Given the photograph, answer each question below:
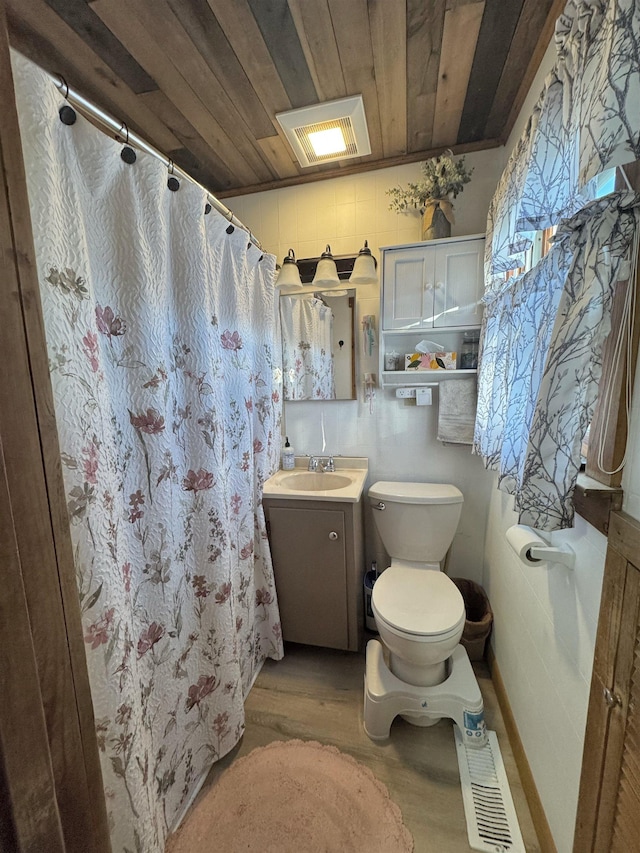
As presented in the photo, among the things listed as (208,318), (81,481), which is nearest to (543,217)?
(208,318)

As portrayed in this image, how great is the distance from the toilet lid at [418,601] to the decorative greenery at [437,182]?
5.94 ft

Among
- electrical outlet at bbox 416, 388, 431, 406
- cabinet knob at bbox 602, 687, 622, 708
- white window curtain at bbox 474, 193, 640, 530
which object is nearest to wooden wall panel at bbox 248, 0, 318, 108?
white window curtain at bbox 474, 193, 640, 530

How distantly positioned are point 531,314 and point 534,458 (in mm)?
436

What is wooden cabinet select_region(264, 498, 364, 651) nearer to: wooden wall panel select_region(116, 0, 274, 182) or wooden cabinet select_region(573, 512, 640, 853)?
wooden cabinet select_region(573, 512, 640, 853)

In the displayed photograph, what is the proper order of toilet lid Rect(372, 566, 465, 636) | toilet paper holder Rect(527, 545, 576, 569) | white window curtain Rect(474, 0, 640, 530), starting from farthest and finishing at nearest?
1. toilet lid Rect(372, 566, 465, 636)
2. toilet paper holder Rect(527, 545, 576, 569)
3. white window curtain Rect(474, 0, 640, 530)

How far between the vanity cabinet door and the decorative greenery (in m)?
1.60

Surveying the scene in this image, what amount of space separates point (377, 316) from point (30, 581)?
1.80 meters

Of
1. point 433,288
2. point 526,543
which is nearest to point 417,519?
point 526,543

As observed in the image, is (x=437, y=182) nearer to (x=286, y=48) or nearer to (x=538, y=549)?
(x=286, y=48)

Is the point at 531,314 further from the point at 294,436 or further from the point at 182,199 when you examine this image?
the point at 294,436

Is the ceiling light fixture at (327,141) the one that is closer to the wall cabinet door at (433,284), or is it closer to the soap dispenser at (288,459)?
the wall cabinet door at (433,284)

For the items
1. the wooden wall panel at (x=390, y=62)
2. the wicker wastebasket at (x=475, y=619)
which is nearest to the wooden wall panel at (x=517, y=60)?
the wooden wall panel at (x=390, y=62)

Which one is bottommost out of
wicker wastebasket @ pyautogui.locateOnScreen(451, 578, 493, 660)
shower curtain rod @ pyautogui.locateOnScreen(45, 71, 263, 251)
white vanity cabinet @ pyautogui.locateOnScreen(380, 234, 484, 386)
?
wicker wastebasket @ pyautogui.locateOnScreen(451, 578, 493, 660)

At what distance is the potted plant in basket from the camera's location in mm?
1563
